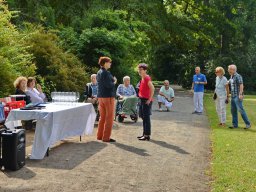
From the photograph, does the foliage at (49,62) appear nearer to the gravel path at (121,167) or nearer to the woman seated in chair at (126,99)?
the woman seated in chair at (126,99)

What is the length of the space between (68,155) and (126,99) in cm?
592

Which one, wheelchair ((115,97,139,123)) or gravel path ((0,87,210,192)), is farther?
wheelchair ((115,97,139,123))

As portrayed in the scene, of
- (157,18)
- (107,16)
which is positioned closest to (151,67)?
(157,18)

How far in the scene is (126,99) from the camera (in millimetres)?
14766

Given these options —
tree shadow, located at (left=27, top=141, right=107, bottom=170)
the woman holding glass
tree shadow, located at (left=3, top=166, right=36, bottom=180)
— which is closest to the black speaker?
tree shadow, located at (left=3, top=166, right=36, bottom=180)

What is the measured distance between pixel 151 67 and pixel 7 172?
41418 mm

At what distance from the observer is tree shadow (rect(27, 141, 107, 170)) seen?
26.6ft

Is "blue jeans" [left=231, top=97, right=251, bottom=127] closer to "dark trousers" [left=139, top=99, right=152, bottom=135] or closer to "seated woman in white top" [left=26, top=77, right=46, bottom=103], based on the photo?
"dark trousers" [left=139, top=99, right=152, bottom=135]

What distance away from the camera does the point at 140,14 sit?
31.3 metres

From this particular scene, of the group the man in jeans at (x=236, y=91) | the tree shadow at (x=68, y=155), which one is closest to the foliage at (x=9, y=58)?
the tree shadow at (x=68, y=155)

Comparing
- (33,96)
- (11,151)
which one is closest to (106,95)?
(33,96)

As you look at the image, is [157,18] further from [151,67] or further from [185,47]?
[151,67]

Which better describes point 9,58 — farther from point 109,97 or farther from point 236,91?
point 236,91

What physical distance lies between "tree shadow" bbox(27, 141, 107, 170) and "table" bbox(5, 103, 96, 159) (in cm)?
25
